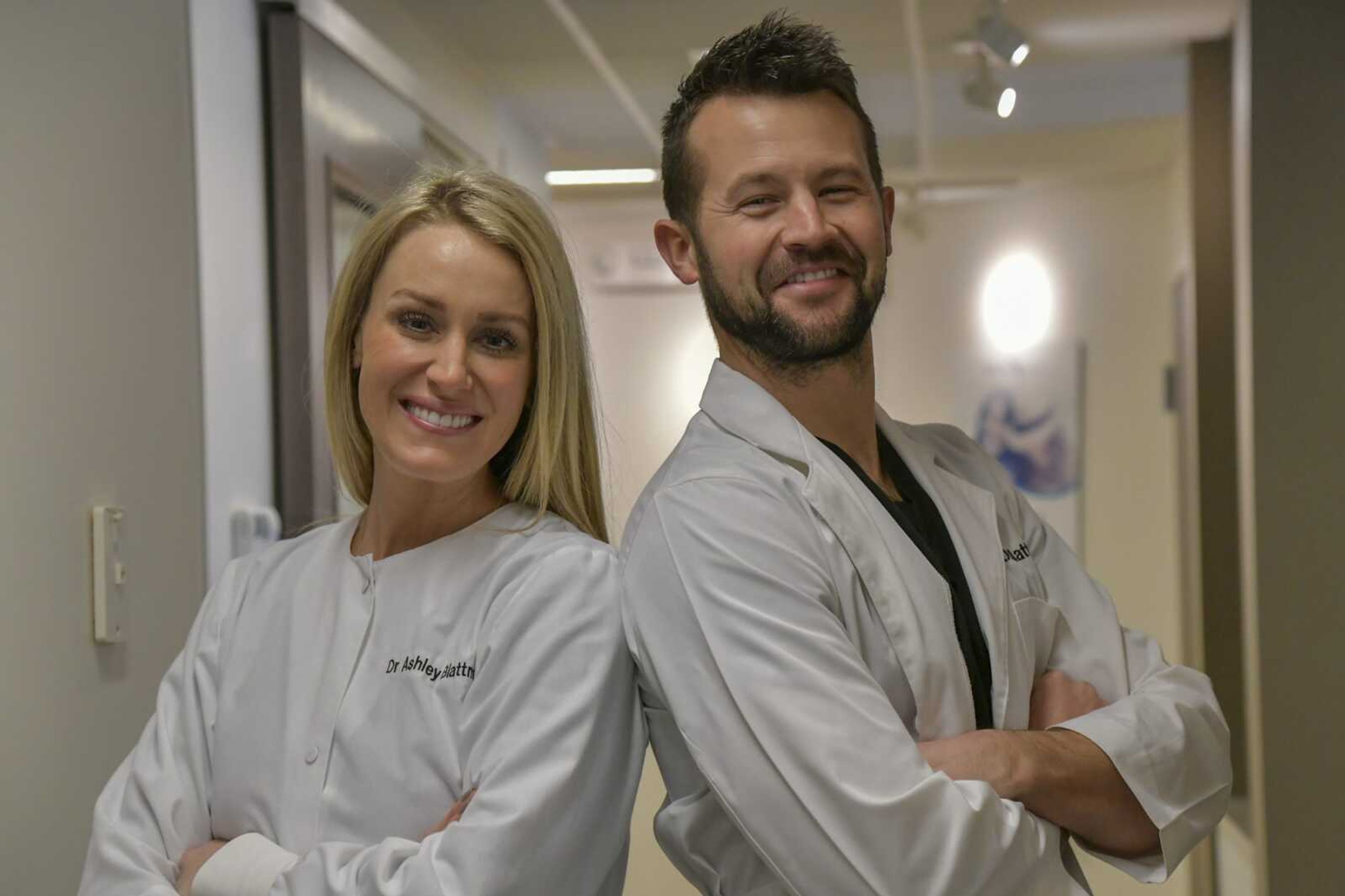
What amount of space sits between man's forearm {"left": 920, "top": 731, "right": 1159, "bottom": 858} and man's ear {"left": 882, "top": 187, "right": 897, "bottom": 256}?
56 centimetres

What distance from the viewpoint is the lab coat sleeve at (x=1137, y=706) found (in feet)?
4.18

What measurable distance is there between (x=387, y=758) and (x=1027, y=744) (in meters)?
0.60

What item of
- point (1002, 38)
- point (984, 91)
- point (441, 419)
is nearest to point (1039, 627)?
point (441, 419)

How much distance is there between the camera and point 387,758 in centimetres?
128

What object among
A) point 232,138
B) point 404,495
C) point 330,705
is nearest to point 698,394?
point 232,138

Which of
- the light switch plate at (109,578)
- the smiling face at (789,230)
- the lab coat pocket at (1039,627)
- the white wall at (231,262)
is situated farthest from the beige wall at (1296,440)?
the light switch plate at (109,578)

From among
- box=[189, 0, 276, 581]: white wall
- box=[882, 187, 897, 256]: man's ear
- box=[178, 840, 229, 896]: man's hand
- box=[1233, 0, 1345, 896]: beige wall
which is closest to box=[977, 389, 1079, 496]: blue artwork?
box=[1233, 0, 1345, 896]: beige wall

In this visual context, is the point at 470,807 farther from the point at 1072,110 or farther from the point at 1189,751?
the point at 1072,110

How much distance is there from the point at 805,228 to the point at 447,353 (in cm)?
38

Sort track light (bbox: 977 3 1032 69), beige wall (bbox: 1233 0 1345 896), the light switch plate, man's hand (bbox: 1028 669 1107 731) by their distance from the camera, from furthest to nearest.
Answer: track light (bbox: 977 3 1032 69) → beige wall (bbox: 1233 0 1345 896) → the light switch plate → man's hand (bbox: 1028 669 1107 731)

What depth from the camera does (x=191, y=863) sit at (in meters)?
1.31

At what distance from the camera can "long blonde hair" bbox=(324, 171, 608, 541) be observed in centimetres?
140

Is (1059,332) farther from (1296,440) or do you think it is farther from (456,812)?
(456,812)

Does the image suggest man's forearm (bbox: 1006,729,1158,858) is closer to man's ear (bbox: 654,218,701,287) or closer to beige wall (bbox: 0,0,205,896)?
man's ear (bbox: 654,218,701,287)
